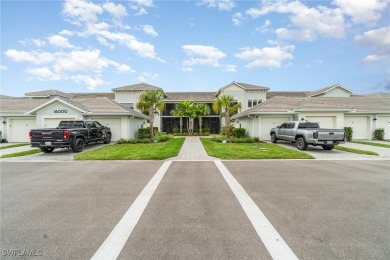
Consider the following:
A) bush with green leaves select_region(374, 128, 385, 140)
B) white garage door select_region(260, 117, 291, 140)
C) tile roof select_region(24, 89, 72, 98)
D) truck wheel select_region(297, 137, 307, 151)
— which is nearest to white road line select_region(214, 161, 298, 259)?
truck wheel select_region(297, 137, 307, 151)

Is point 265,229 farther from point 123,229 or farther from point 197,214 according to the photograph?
point 123,229

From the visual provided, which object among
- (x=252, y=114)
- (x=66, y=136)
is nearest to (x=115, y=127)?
(x=66, y=136)

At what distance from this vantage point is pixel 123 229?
3549 mm

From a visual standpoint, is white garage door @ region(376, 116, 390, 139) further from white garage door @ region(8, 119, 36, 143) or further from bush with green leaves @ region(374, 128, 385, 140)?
white garage door @ region(8, 119, 36, 143)

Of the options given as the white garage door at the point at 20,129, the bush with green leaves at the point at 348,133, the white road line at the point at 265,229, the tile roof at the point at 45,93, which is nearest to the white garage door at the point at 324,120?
the bush with green leaves at the point at 348,133

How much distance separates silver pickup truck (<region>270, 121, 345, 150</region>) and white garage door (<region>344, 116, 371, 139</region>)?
9131 millimetres

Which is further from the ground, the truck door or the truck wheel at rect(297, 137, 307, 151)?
the truck door

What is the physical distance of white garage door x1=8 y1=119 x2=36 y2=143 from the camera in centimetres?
1989

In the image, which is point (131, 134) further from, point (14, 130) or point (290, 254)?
point (290, 254)

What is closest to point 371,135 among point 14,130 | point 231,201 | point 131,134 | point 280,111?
point 280,111

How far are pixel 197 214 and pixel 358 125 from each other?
23407 mm

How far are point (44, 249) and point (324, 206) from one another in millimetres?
5376

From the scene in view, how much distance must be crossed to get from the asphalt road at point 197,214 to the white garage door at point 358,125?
15776 mm

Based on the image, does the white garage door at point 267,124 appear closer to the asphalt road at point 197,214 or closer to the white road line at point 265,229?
the asphalt road at point 197,214
